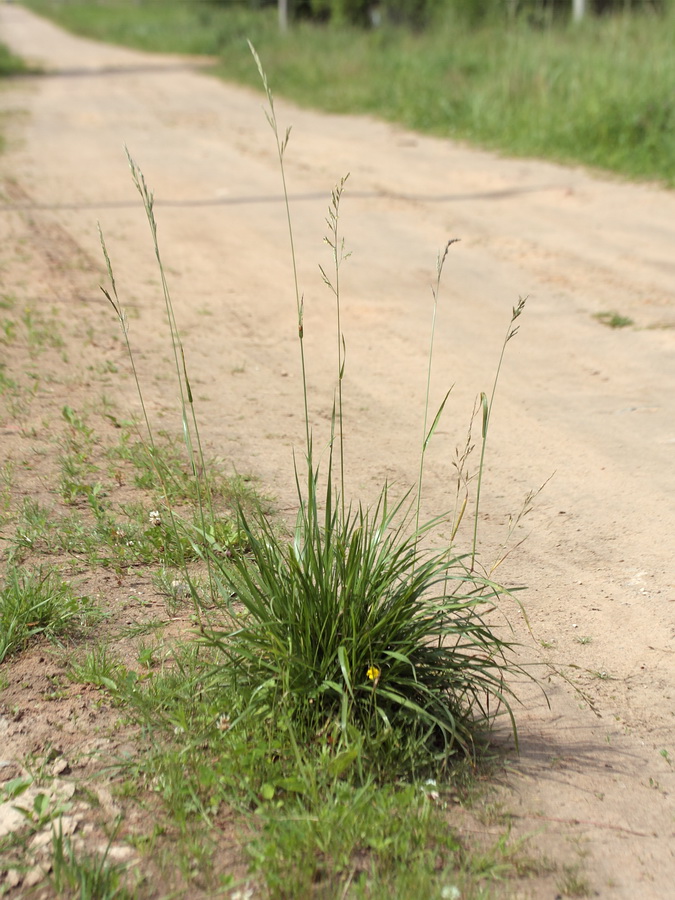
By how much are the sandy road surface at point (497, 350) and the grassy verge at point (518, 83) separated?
0.70 metres

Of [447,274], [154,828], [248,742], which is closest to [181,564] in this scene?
[248,742]

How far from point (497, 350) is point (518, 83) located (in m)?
7.48

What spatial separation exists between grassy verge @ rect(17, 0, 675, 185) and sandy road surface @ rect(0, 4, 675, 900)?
0.70 meters

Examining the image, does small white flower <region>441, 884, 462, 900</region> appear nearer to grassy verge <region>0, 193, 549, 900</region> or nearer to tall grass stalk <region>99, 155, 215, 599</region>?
grassy verge <region>0, 193, 549, 900</region>

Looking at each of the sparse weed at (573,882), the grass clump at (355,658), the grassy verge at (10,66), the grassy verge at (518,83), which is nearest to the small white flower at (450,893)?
the sparse weed at (573,882)

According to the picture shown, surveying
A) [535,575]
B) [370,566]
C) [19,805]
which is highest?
[370,566]

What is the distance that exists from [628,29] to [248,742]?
12.7m

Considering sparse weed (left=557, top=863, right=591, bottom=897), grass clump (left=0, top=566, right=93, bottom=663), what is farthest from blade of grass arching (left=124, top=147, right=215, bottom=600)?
sparse weed (left=557, top=863, right=591, bottom=897)

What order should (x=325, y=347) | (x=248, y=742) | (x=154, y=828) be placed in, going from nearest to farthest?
(x=154, y=828) < (x=248, y=742) < (x=325, y=347)

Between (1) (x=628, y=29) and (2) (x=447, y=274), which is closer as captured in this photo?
(2) (x=447, y=274)

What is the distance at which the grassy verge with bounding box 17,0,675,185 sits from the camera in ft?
32.3

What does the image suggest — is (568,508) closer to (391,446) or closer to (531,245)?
(391,446)

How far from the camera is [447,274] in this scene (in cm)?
682

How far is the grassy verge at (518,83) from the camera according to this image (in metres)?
9.85
